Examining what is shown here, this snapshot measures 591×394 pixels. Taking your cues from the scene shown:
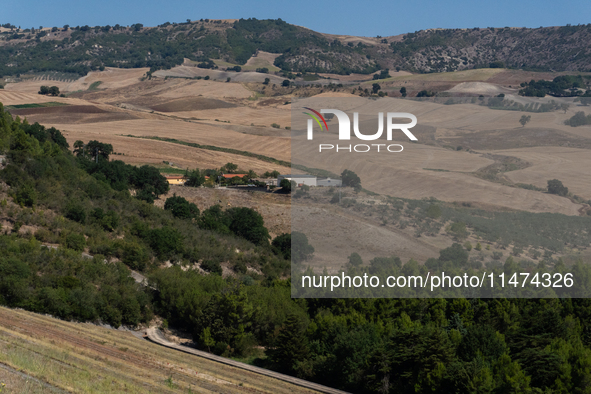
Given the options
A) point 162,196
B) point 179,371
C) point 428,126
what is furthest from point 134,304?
point 162,196

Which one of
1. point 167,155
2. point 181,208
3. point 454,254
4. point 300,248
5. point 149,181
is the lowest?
point 181,208

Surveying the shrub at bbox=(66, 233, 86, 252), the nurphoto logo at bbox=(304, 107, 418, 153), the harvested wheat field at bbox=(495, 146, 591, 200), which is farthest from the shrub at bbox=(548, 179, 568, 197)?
the shrub at bbox=(66, 233, 86, 252)

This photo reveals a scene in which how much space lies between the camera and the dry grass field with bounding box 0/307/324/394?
58.1 ft

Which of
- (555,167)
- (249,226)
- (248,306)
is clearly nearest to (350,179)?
(248,306)

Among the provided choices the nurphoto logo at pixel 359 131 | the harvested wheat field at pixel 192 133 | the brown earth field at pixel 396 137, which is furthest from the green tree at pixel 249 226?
the harvested wheat field at pixel 192 133

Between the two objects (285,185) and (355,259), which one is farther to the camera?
(285,185)

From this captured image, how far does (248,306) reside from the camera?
34.8m

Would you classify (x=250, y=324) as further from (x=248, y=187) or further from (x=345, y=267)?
(x=248, y=187)

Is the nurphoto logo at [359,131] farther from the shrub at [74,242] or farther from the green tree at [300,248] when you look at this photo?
the shrub at [74,242]

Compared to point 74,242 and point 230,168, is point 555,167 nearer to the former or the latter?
point 74,242

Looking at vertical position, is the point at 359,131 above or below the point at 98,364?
above

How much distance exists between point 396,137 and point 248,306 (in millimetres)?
12675

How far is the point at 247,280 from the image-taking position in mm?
47906

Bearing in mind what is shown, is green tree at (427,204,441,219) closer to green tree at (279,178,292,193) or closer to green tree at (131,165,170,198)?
green tree at (279,178,292,193)
